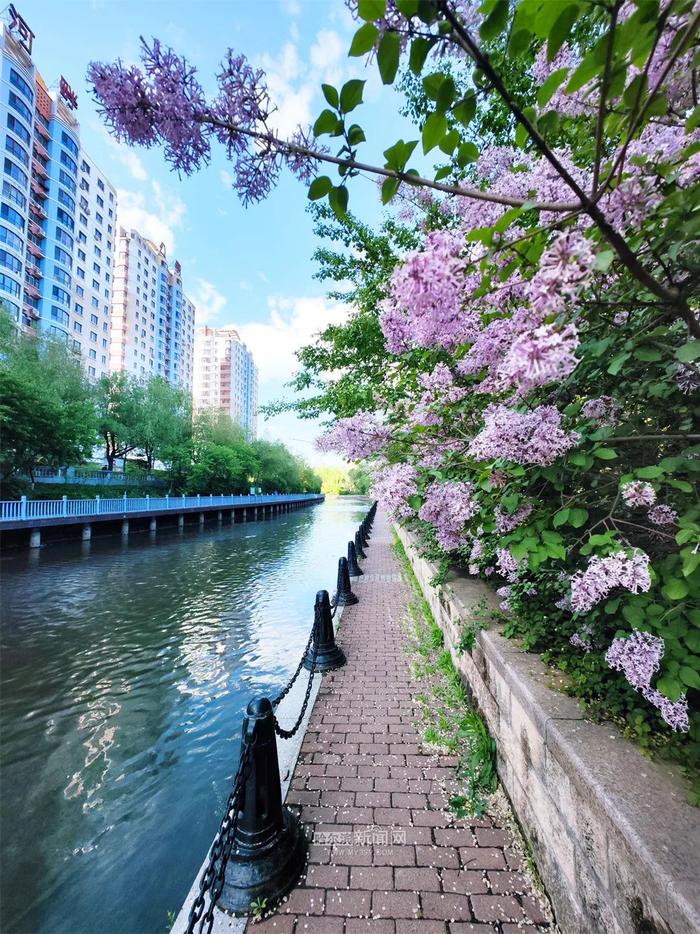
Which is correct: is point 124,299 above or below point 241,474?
above

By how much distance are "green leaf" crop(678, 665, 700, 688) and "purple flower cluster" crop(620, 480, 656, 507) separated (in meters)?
0.70

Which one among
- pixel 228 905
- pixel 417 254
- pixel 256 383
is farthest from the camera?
pixel 256 383

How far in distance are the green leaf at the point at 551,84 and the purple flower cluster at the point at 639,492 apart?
1555 millimetres

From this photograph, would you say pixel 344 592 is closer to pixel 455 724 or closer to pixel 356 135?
pixel 455 724

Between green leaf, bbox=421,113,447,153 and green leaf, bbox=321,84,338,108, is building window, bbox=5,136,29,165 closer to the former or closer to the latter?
green leaf, bbox=321,84,338,108

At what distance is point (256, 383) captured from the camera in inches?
6048

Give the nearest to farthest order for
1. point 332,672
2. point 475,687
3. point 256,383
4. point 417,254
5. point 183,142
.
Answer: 1. point 417,254
2. point 183,142
3. point 475,687
4. point 332,672
5. point 256,383

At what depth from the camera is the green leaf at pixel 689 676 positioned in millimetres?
1669

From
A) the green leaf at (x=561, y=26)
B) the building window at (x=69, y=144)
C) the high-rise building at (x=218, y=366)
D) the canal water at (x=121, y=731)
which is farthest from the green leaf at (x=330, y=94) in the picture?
the high-rise building at (x=218, y=366)

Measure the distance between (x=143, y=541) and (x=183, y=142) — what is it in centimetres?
2407

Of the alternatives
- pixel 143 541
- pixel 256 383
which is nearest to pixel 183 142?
pixel 143 541

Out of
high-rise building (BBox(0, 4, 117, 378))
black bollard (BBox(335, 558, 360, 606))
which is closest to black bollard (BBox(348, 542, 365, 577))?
black bollard (BBox(335, 558, 360, 606))

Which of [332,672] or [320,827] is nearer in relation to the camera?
[320,827]

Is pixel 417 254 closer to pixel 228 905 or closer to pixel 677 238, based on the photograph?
pixel 677 238
